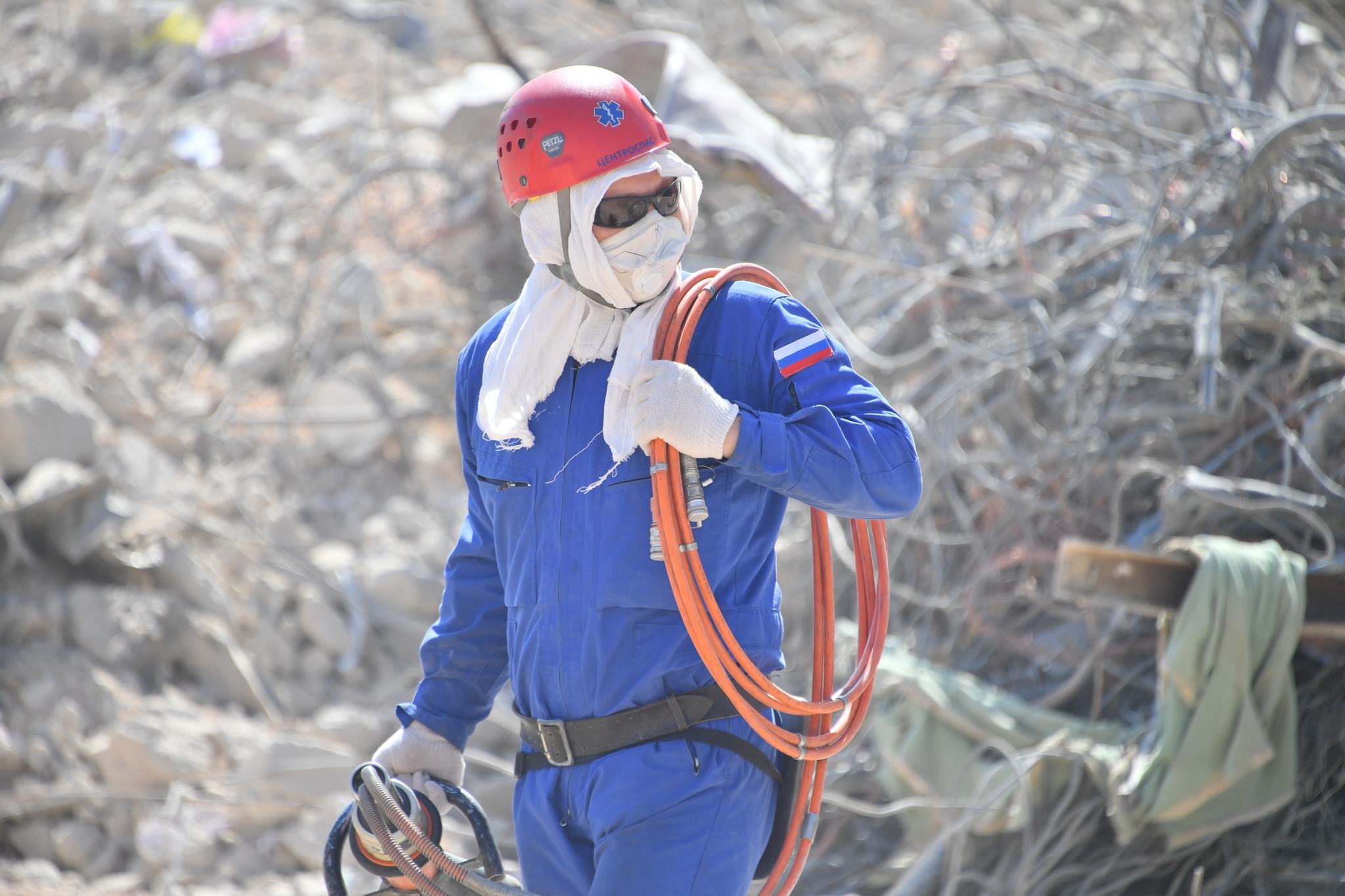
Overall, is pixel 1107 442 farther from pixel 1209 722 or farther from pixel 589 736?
pixel 589 736

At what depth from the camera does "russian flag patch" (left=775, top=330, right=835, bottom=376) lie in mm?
2045

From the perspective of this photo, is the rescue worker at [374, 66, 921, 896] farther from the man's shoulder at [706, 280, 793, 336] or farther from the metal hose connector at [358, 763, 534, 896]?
the metal hose connector at [358, 763, 534, 896]

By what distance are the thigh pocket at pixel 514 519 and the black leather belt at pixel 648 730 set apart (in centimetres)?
26

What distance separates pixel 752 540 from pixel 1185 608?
1.62 meters

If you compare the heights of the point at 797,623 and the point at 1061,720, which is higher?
the point at 1061,720

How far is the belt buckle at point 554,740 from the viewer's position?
2.08 m

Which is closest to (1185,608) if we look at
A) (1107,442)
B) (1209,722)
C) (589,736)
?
(1209,722)

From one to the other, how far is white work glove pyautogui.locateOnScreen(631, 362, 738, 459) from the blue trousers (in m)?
0.55

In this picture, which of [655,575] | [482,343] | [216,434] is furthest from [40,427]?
[655,575]

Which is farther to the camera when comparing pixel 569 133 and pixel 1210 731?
pixel 1210 731

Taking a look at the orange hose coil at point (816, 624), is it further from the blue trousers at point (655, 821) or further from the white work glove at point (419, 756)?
the white work glove at point (419, 756)

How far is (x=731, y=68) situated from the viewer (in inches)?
290

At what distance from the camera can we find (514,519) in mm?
2184

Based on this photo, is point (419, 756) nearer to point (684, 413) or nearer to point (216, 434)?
point (684, 413)
